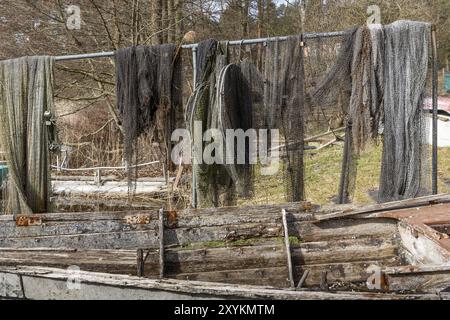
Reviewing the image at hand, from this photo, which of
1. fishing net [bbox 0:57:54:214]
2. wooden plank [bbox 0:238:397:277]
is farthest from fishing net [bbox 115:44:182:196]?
wooden plank [bbox 0:238:397:277]

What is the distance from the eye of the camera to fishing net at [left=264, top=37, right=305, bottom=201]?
5.32m

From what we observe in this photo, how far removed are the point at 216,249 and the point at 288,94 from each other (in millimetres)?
1938

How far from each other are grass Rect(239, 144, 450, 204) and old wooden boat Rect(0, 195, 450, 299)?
45.5 inches

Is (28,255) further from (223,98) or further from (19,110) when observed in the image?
(223,98)

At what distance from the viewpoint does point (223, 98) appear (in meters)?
5.16

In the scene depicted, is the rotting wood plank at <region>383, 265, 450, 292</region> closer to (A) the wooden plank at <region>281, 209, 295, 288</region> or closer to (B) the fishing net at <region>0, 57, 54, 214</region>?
(A) the wooden plank at <region>281, 209, 295, 288</region>

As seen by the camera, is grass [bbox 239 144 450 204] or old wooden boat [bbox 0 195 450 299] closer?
old wooden boat [bbox 0 195 450 299]

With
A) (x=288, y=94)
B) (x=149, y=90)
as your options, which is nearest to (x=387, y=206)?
(x=288, y=94)

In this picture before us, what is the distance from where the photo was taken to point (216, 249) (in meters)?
4.48

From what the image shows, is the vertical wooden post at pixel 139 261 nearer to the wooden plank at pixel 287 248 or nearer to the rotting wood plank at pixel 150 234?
the rotting wood plank at pixel 150 234

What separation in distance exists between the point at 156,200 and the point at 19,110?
3.23 metres

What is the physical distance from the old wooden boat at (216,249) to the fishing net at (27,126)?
0.93 meters

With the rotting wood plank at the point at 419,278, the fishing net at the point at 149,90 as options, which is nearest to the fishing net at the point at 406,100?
the rotting wood plank at the point at 419,278

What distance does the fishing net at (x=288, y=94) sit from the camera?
532 centimetres
